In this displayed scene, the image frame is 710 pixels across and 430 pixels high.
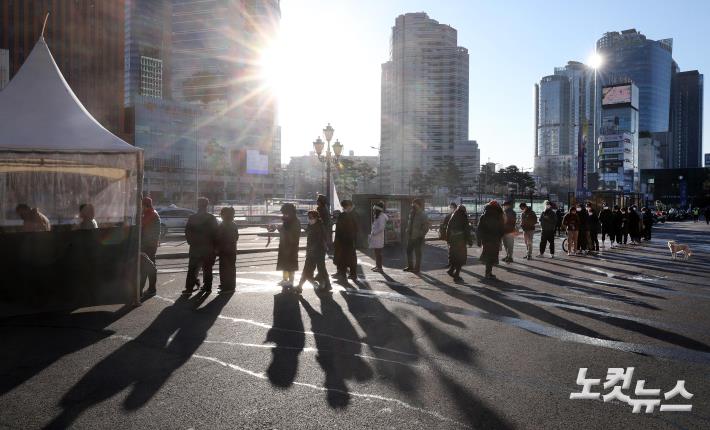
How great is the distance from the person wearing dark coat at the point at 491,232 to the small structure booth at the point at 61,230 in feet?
24.1

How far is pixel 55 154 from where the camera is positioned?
33.2 feet

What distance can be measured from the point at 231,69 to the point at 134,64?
25.7 meters

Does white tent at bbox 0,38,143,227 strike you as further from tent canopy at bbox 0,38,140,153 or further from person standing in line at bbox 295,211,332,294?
person standing in line at bbox 295,211,332,294

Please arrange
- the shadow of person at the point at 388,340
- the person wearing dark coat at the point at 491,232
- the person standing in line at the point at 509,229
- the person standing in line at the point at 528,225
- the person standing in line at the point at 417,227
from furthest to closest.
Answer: the person standing in line at the point at 528,225 → the person standing in line at the point at 509,229 → the person standing in line at the point at 417,227 → the person wearing dark coat at the point at 491,232 → the shadow of person at the point at 388,340

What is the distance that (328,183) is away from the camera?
89.7 feet

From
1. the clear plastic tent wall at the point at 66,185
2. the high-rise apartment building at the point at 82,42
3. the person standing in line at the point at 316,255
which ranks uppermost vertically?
the high-rise apartment building at the point at 82,42

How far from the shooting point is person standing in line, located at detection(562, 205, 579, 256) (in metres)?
20.1

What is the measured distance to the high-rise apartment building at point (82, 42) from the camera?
200ft

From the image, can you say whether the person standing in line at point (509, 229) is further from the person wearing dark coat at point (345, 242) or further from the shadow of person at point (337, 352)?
the shadow of person at point (337, 352)

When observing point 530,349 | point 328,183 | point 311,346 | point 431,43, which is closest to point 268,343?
point 311,346

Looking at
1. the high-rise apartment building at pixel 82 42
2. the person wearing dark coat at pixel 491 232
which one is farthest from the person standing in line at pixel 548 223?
the high-rise apartment building at pixel 82 42

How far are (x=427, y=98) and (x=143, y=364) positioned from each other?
186194mm

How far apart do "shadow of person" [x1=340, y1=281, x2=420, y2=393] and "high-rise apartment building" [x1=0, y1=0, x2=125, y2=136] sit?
6398cm

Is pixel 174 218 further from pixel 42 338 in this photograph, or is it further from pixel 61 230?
pixel 42 338
